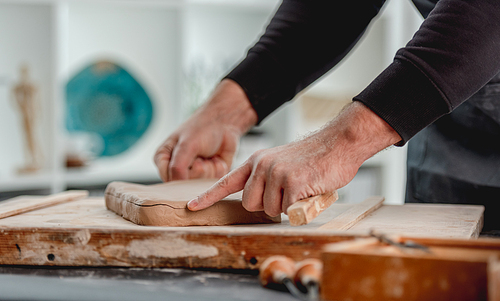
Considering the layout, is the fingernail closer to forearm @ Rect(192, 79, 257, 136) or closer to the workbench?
the workbench

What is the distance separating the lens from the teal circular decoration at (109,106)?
3309 millimetres

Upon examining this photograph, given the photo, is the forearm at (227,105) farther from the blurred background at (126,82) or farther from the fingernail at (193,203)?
the blurred background at (126,82)

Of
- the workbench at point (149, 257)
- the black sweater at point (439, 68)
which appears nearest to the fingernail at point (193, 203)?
the workbench at point (149, 257)

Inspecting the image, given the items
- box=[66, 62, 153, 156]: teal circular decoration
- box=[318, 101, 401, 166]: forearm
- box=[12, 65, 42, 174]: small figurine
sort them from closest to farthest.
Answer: box=[318, 101, 401, 166]: forearm < box=[12, 65, 42, 174]: small figurine < box=[66, 62, 153, 156]: teal circular decoration

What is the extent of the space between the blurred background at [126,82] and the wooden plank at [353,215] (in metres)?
2.13

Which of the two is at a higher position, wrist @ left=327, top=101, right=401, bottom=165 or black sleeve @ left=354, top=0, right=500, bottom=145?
black sleeve @ left=354, top=0, right=500, bottom=145

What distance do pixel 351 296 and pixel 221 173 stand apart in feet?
3.07

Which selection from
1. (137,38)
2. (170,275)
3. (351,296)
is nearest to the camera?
(351,296)

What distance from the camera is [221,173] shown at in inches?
55.7

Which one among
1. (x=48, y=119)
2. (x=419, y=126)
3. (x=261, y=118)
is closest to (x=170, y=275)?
(x=419, y=126)

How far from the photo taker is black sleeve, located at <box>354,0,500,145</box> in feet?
2.60

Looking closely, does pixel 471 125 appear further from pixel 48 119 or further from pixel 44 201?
pixel 48 119

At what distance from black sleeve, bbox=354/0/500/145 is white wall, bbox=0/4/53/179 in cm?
264

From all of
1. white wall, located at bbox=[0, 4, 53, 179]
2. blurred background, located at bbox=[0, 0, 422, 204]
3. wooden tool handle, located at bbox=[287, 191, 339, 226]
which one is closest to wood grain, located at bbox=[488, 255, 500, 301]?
wooden tool handle, located at bbox=[287, 191, 339, 226]
